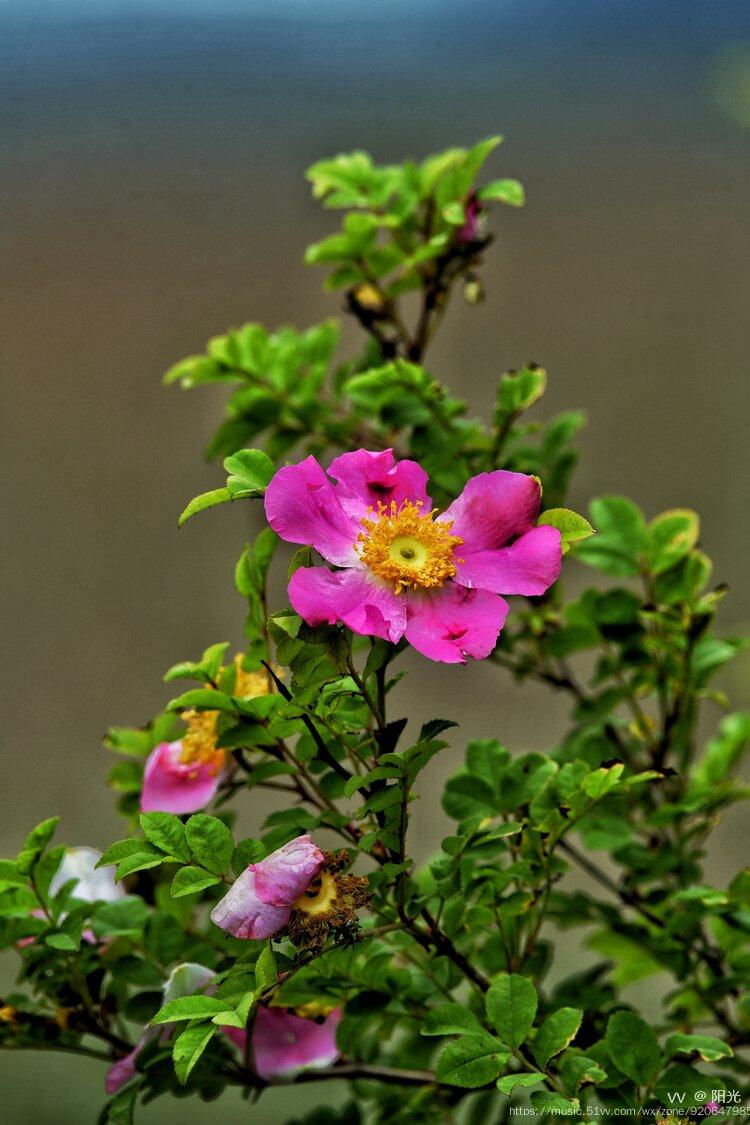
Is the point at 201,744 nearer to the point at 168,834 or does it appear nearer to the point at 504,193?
the point at 168,834


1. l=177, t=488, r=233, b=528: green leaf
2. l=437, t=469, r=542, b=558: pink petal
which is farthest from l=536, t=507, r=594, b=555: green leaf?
l=177, t=488, r=233, b=528: green leaf

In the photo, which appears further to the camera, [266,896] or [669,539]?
[669,539]

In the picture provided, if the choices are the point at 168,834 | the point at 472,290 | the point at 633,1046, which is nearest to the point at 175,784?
the point at 168,834

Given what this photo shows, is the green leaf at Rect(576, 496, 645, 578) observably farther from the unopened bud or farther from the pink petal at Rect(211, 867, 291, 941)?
the pink petal at Rect(211, 867, 291, 941)

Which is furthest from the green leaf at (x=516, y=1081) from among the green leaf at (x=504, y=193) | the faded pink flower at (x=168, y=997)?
the green leaf at (x=504, y=193)

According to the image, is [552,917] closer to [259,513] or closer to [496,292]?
[259,513]

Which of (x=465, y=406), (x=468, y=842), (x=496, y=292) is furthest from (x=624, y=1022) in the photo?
(x=496, y=292)

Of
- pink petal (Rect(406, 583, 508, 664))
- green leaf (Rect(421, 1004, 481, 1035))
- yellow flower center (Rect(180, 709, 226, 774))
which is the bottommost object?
green leaf (Rect(421, 1004, 481, 1035))
